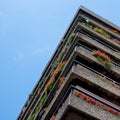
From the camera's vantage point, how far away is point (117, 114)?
60.7 ft

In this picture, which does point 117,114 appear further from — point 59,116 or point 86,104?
point 59,116

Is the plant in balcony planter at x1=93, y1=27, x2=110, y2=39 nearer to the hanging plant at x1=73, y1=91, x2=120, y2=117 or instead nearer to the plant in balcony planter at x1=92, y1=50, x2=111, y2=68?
the plant in balcony planter at x1=92, y1=50, x2=111, y2=68

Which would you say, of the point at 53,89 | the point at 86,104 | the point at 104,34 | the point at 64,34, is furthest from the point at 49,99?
the point at 64,34

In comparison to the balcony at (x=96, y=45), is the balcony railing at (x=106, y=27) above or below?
above

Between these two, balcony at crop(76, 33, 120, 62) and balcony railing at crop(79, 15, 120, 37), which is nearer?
balcony at crop(76, 33, 120, 62)

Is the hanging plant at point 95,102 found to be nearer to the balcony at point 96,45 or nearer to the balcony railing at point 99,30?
the balcony at point 96,45

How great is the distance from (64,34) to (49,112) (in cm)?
2268

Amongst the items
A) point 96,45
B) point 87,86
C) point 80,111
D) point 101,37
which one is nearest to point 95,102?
point 80,111

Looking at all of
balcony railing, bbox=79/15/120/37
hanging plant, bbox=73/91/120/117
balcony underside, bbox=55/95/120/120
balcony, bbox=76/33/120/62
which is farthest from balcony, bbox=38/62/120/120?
balcony railing, bbox=79/15/120/37

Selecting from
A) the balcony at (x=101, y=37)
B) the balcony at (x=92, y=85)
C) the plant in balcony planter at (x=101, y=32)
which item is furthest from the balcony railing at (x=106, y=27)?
the balcony at (x=92, y=85)

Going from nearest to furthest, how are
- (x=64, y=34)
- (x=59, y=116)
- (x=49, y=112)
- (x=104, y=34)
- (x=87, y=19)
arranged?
(x=59, y=116)
(x=49, y=112)
(x=104, y=34)
(x=87, y=19)
(x=64, y=34)

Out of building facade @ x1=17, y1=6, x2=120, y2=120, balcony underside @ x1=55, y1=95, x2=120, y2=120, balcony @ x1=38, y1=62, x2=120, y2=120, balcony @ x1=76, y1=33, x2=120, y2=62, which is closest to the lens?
balcony underside @ x1=55, y1=95, x2=120, y2=120

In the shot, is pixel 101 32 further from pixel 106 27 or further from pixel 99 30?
pixel 106 27

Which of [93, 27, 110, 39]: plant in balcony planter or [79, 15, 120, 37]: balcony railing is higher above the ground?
[79, 15, 120, 37]: balcony railing
